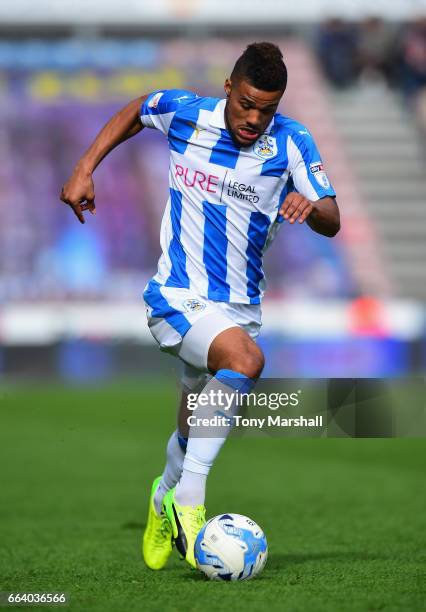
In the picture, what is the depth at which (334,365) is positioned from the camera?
19.9 meters

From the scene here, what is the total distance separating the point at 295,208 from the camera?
466 cm


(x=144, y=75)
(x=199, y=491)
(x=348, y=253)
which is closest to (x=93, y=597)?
(x=199, y=491)

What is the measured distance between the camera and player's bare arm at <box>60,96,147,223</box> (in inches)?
205

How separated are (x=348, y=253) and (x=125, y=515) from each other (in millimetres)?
15905

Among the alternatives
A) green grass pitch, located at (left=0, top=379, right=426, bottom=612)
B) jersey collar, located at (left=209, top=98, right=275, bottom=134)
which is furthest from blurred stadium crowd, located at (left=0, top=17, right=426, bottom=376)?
jersey collar, located at (left=209, top=98, right=275, bottom=134)

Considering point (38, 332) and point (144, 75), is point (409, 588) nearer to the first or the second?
point (38, 332)

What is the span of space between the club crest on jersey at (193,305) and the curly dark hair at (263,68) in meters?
0.95

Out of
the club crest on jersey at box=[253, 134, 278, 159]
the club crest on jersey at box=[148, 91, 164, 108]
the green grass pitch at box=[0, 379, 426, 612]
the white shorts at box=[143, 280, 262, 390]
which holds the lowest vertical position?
the green grass pitch at box=[0, 379, 426, 612]

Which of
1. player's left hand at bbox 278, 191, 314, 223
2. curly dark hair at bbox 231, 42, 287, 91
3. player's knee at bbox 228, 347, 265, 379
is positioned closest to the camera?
player's left hand at bbox 278, 191, 314, 223

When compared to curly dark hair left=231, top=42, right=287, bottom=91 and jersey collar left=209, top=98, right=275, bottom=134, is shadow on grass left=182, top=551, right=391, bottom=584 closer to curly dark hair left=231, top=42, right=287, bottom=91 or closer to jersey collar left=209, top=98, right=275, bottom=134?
jersey collar left=209, top=98, right=275, bottom=134

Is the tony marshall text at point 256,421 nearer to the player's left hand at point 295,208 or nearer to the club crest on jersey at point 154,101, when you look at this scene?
the player's left hand at point 295,208

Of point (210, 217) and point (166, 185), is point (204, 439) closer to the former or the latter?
point (210, 217)

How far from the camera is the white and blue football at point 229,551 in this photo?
15.2 feet

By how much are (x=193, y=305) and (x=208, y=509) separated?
2779mm
